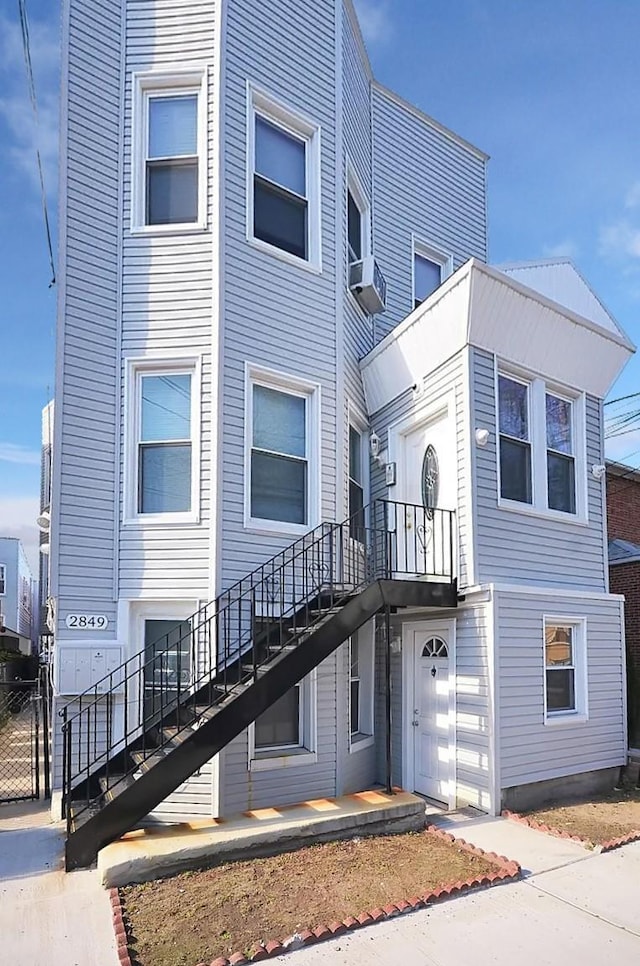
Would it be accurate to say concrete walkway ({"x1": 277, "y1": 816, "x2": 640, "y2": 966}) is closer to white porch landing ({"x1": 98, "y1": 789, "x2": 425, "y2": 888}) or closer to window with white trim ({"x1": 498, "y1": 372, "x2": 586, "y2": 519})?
white porch landing ({"x1": 98, "y1": 789, "x2": 425, "y2": 888})

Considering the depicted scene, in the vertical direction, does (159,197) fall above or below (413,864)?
above

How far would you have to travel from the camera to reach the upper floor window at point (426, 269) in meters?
10.7

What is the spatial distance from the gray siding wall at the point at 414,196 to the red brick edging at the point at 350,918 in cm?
685

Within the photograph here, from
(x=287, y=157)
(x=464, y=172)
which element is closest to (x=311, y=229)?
(x=287, y=157)

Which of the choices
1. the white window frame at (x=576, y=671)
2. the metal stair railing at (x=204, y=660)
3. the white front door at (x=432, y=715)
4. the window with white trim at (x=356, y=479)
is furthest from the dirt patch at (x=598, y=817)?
the window with white trim at (x=356, y=479)

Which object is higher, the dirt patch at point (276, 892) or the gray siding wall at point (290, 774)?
the gray siding wall at point (290, 774)

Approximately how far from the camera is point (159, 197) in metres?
7.54

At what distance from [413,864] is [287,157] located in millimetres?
7517

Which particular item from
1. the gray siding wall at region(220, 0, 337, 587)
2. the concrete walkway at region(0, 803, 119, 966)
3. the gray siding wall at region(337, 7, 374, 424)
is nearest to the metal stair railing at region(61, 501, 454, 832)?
the gray siding wall at region(220, 0, 337, 587)

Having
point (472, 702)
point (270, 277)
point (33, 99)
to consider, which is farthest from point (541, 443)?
point (33, 99)

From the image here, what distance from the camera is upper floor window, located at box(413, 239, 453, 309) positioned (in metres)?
10.7

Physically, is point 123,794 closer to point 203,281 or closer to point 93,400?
point 93,400

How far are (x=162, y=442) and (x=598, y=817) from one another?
5881 mm

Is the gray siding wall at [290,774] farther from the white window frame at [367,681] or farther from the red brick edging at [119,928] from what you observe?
the red brick edging at [119,928]
